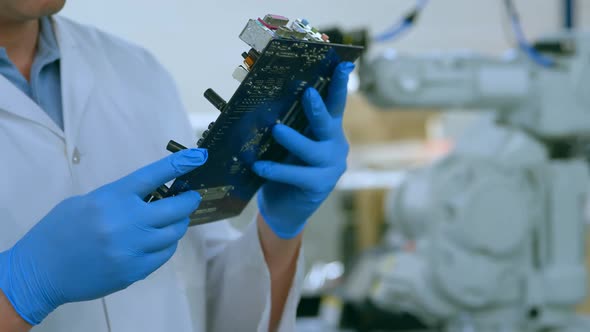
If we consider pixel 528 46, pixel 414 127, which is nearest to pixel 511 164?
pixel 528 46

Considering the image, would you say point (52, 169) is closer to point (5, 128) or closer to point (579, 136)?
point (5, 128)

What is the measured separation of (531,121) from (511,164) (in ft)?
0.56

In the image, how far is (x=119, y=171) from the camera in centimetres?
93

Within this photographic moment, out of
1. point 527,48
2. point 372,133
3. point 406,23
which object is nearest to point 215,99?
point 406,23

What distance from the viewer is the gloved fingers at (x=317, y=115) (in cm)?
88

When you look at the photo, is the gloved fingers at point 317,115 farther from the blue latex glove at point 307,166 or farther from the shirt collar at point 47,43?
the shirt collar at point 47,43

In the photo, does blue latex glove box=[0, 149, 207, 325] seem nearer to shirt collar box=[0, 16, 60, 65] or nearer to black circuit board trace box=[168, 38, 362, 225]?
black circuit board trace box=[168, 38, 362, 225]

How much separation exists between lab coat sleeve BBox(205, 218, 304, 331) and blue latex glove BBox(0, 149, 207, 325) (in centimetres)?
31

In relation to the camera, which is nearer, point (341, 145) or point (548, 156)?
point (341, 145)

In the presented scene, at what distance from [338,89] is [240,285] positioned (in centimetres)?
35

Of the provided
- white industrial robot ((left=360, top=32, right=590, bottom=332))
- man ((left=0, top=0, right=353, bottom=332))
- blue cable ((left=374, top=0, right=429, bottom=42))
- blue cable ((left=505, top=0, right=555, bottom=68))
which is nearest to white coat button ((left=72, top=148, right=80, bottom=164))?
man ((left=0, top=0, right=353, bottom=332))

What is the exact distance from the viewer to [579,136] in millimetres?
2404

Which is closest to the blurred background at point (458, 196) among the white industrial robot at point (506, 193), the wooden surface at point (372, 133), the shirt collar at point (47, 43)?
the white industrial robot at point (506, 193)

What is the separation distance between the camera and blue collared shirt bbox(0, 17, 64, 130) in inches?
34.4
